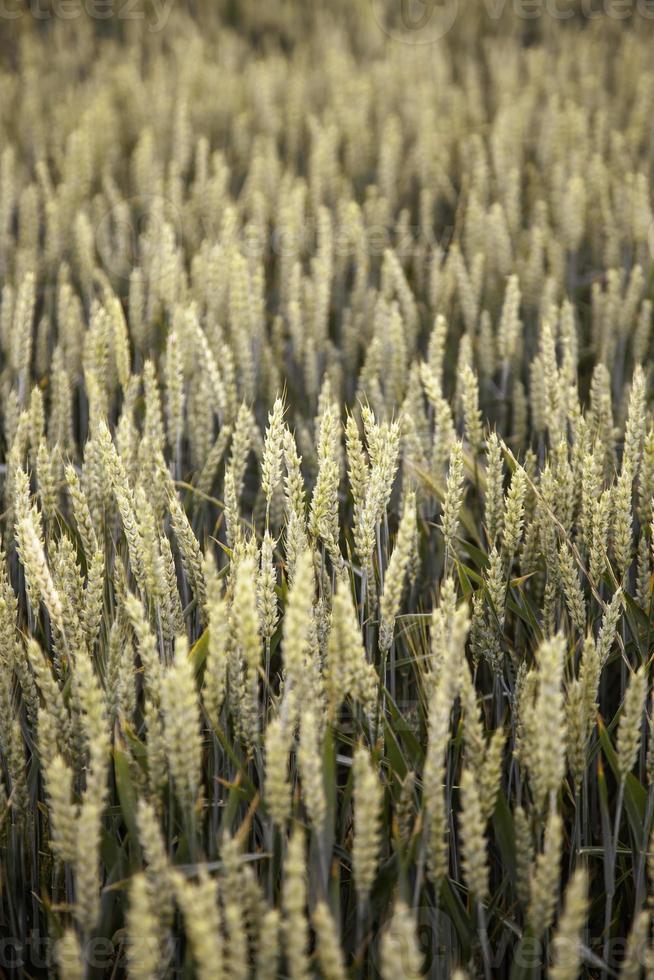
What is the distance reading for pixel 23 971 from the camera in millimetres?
998

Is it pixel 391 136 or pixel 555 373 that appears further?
pixel 391 136

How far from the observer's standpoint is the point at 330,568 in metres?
1.44

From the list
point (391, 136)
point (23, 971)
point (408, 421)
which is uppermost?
point (391, 136)

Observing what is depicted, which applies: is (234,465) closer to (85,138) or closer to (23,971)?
(23,971)

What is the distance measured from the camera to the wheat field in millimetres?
808

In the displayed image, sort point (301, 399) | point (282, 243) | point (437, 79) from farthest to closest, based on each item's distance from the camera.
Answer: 1. point (437, 79)
2. point (282, 243)
3. point (301, 399)

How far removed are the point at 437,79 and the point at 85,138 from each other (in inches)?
62.5

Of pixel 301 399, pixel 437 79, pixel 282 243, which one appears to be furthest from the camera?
pixel 437 79

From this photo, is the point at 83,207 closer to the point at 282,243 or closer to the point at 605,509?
the point at 282,243

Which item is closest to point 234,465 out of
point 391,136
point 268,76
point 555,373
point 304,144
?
point 555,373

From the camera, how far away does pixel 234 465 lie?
128 centimetres

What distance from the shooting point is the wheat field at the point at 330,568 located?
81 centimetres

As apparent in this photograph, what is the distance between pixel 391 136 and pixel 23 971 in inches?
101

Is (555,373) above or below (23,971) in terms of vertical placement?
above
